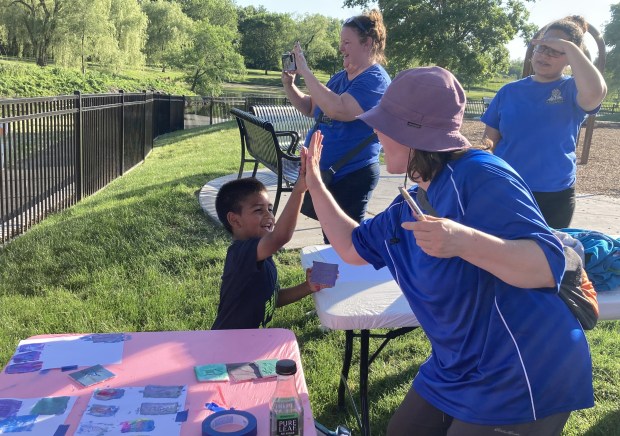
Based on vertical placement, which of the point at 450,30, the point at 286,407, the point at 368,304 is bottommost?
the point at 368,304

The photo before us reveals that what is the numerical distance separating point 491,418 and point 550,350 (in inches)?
10.5

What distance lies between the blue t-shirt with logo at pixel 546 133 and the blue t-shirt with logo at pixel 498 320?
188cm

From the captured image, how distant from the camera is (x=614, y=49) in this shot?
5600 centimetres

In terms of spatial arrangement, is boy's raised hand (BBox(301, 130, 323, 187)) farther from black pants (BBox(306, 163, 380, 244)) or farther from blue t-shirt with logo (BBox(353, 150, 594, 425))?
black pants (BBox(306, 163, 380, 244))

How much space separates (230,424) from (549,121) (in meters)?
2.71

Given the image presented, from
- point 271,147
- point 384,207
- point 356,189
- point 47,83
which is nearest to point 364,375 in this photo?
point 356,189

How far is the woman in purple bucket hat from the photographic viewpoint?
1513 millimetres

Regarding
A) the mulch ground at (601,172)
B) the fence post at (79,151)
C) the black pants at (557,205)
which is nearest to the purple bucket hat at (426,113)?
the black pants at (557,205)

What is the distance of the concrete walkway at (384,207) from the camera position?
19.7 ft

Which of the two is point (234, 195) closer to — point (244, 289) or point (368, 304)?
point (244, 289)

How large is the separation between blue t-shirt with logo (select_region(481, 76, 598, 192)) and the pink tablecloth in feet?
6.51

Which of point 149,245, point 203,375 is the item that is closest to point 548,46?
point 203,375

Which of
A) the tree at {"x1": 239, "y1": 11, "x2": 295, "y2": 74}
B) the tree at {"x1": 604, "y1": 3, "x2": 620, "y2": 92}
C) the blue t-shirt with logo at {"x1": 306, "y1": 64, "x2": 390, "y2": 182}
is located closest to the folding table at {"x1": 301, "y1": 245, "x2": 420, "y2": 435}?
the blue t-shirt with logo at {"x1": 306, "y1": 64, "x2": 390, "y2": 182}

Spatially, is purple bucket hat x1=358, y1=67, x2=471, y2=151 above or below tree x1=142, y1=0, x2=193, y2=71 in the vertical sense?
below
